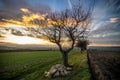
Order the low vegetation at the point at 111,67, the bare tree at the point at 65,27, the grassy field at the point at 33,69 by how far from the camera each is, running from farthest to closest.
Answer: the bare tree at the point at 65,27 → the grassy field at the point at 33,69 → the low vegetation at the point at 111,67

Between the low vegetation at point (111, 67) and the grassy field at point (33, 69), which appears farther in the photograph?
the grassy field at point (33, 69)

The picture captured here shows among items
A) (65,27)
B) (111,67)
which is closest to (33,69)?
(65,27)

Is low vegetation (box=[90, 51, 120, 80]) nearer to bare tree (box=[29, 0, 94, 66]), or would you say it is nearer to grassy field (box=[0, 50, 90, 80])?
grassy field (box=[0, 50, 90, 80])

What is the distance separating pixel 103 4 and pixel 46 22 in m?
3.06

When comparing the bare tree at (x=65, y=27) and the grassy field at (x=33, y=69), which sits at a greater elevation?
the bare tree at (x=65, y=27)

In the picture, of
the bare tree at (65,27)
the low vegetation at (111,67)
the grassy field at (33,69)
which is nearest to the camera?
the low vegetation at (111,67)

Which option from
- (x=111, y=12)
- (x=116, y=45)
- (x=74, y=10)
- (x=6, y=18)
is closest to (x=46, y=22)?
(x=74, y=10)

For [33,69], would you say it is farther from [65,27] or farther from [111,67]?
[111,67]

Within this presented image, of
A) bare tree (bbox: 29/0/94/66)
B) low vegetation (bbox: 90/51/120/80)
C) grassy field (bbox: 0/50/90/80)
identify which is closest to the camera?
low vegetation (bbox: 90/51/120/80)

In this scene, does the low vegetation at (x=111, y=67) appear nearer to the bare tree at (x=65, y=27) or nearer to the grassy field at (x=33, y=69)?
the grassy field at (x=33, y=69)

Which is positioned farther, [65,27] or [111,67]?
[111,67]

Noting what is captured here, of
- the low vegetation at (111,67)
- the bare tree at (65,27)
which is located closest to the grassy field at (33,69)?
the low vegetation at (111,67)

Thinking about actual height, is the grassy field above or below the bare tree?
below

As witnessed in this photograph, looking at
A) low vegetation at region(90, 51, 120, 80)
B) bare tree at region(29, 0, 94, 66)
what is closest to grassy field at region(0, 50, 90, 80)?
low vegetation at region(90, 51, 120, 80)
